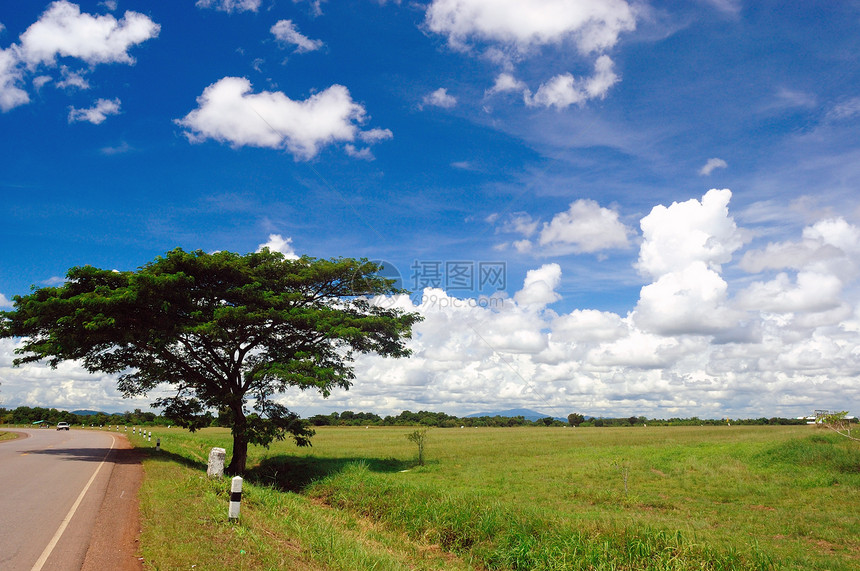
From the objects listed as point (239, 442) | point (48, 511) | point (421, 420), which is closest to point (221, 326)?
point (239, 442)

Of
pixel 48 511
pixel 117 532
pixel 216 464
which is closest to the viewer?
pixel 117 532

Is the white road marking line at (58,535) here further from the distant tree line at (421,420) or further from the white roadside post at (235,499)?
the distant tree line at (421,420)

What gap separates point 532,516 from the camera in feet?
52.5

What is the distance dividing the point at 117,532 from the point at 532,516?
456 inches

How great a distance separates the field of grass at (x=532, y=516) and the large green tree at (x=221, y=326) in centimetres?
500

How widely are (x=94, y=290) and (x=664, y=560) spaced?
88.6 ft

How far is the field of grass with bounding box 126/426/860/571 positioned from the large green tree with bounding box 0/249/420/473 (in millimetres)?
5004

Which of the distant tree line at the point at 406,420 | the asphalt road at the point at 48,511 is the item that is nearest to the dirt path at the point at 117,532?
the asphalt road at the point at 48,511

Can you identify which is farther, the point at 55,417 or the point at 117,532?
the point at 55,417

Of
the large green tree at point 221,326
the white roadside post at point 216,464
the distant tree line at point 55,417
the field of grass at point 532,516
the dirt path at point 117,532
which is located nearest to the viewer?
the dirt path at point 117,532

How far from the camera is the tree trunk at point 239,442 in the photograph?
26.9m

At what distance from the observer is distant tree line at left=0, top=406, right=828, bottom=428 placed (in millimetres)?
109438

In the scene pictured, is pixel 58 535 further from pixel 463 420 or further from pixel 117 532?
pixel 463 420

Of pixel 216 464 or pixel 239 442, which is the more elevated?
pixel 216 464
